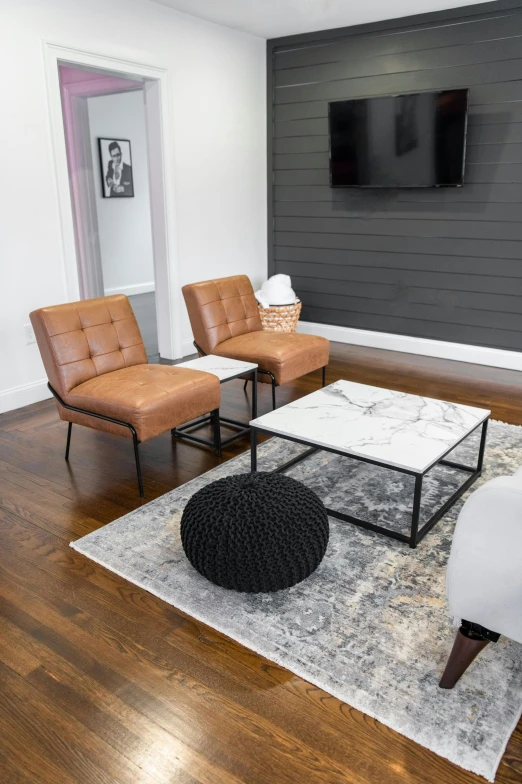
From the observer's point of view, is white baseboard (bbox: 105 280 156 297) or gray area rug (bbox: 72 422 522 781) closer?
gray area rug (bbox: 72 422 522 781)

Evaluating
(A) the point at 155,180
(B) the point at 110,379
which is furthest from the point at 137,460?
(A) the point at 155,180

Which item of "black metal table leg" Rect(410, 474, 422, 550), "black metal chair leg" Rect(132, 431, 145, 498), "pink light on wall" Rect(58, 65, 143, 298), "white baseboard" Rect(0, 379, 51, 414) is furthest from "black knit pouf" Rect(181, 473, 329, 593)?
"pink light on wall" Rect(58, 65, 143, 298)

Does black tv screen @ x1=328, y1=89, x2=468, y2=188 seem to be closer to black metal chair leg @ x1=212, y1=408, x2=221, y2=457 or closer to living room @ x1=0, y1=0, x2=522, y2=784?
living room @ x1=0, y1=0, x2=522, y2=784

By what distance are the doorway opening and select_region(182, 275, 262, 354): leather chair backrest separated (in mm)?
1670

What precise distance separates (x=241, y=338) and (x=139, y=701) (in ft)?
8.15

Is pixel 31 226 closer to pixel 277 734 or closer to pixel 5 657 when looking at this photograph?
pixel 5 657

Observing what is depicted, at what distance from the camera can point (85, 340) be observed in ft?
10.0

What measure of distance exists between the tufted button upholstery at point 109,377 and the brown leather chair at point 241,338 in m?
0.55

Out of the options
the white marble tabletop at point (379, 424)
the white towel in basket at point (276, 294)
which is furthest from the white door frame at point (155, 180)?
the white marble tabletop at point (379, 424)

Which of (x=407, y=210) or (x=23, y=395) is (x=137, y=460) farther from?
(x=407, y=210)

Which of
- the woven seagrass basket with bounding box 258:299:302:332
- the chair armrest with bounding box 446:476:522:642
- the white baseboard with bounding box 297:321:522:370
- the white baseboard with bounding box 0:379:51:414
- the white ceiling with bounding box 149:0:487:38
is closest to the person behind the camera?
the chair armrest with bounding box 446:476:522:642

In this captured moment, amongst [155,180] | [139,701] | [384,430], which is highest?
[155,180]

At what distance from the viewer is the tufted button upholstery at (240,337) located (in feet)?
11.8

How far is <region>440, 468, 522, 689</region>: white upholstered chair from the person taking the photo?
1405 millimetres
